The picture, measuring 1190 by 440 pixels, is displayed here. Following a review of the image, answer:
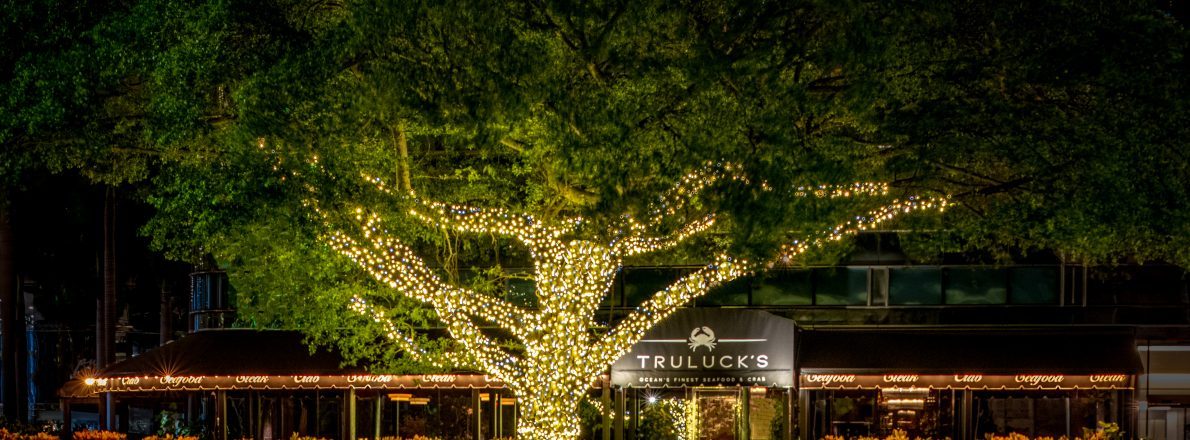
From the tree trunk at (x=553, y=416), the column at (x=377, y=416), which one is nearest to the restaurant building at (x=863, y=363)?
the column at (x=377, y=416)

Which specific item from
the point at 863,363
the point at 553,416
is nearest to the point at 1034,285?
the point at 863,363

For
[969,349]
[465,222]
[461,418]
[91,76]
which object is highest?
[91,76]

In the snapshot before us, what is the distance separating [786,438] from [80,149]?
1323 centimetres

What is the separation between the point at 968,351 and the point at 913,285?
1.68 meters

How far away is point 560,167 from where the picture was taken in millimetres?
13531

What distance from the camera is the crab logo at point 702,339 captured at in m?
21.2

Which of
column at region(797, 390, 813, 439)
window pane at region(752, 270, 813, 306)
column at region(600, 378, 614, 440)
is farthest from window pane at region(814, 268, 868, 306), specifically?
column at region(600, 378, 614, 440)

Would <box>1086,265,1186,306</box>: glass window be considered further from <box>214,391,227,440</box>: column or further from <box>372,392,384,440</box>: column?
<box>214,391,227,440</box>: column

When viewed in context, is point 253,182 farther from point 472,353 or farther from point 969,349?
point 969,349

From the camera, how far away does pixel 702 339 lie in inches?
835

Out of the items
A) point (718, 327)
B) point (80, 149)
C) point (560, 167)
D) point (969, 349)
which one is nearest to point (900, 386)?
point (969, 349)

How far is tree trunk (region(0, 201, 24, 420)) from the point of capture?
3031 centimetres

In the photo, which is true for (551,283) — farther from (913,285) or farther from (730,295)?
(913,285)

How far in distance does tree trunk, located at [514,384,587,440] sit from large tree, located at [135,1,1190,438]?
254cm
